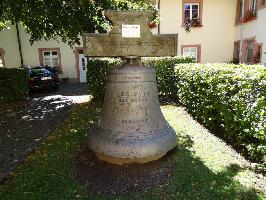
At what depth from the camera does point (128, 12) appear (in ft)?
15.7

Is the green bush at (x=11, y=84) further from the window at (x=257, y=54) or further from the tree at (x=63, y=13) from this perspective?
the window at (x=257, y=54)

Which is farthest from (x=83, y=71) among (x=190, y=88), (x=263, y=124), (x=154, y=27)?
(x=263, y=124)

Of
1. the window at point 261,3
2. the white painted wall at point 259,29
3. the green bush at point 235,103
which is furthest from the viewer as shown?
the white painted wall at point 259,29

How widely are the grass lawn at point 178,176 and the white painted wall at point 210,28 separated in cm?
1361

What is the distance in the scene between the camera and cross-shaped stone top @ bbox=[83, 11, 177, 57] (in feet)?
15.7

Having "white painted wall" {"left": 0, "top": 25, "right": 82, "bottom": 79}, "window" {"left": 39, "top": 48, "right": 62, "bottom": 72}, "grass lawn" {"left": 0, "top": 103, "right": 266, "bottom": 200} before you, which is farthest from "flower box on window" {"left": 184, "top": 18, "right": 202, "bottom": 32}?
"grass lawn" {"left": 0, "top": 103, "right": 266, "bottom": 200}

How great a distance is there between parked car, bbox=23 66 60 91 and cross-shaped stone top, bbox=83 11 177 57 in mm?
11501

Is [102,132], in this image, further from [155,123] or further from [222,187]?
[222,187]

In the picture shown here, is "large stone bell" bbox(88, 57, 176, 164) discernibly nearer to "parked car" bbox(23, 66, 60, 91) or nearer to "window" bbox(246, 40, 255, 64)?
"parked car" bbox(23, 66, 60, 91)

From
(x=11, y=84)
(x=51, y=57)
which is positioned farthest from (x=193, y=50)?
(x=11, y=84)

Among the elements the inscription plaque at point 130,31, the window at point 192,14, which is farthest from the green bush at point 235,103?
the window at point 192,14

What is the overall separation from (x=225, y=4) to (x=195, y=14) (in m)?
2.03

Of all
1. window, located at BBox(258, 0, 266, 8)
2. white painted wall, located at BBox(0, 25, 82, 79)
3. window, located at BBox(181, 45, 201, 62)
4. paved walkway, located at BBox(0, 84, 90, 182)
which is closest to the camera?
paved walkway, located at BBox(0, 84, 90, 182)

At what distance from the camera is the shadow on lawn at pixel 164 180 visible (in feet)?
13.3
